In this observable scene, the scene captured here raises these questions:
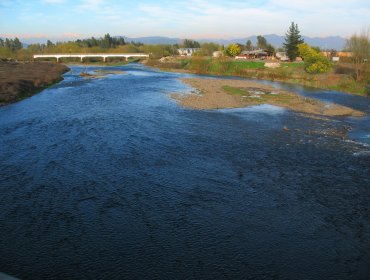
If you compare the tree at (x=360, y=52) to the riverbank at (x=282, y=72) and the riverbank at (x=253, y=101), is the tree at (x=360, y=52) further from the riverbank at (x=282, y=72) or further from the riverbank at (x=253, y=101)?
the riverbank at (x=253, y=101)

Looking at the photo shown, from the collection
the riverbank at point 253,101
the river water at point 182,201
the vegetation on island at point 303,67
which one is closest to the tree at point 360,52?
the vegetation on island at point 303,67

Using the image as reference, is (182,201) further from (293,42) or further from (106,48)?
(106,48)

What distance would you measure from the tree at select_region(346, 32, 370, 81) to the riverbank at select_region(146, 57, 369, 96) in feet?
5.02

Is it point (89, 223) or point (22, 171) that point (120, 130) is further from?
point (89, 223)

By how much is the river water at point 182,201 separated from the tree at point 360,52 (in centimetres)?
2950

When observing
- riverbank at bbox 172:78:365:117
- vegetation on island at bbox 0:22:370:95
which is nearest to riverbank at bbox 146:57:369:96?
vegetation on island at bbox 0:22:370:95

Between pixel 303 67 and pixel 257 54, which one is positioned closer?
pixel 303 67

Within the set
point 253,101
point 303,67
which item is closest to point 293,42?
point 303,67

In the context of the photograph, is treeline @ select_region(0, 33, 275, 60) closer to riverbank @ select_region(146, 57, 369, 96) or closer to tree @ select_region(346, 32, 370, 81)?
riverbank @ select_region(146, 57, 369, 96)

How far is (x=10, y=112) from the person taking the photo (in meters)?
33.0

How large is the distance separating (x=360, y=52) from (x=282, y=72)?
1505cm

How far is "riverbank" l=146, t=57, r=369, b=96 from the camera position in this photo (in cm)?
5368

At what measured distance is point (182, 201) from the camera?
15.4 m

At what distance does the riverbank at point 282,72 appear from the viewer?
53.7 metres
